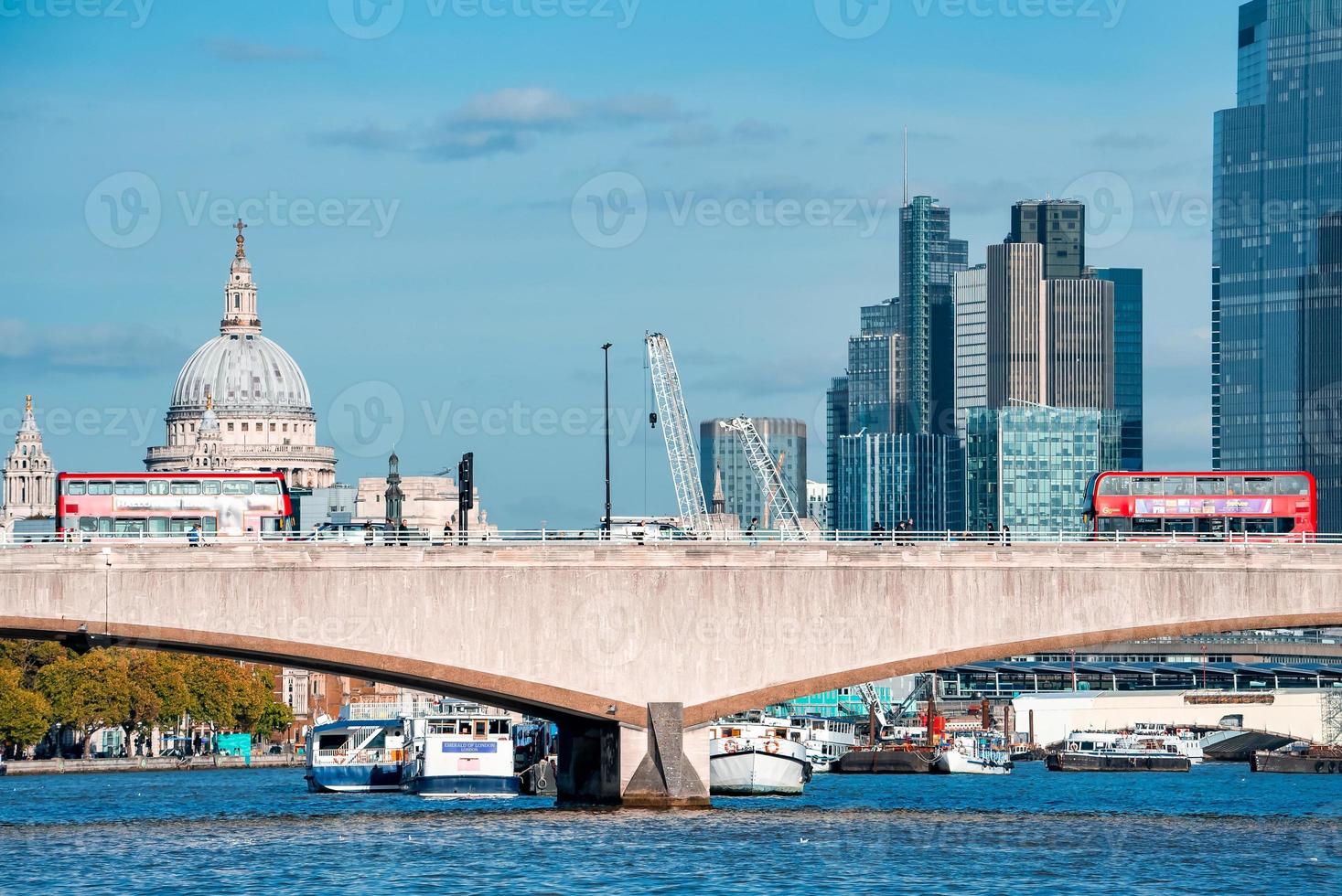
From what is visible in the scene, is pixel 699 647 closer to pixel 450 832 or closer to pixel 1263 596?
pixel 450 832

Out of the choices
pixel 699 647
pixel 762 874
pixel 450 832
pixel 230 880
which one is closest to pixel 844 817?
pixel 699 647

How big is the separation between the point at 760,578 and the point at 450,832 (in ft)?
47.4

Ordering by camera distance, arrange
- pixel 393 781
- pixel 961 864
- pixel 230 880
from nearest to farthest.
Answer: pixel 230 880 < pixel 961 864 < pixel 393 781

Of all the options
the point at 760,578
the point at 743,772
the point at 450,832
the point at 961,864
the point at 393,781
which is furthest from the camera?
the point at 393,781

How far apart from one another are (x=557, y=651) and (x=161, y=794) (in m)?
46.9

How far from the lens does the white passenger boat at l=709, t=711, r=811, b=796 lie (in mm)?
105188

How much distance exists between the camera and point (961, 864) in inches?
2790

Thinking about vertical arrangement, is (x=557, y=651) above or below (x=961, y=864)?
above

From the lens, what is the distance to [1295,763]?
535 ft

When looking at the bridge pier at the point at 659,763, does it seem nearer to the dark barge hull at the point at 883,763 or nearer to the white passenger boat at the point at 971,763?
the white passenger boat at the point at 971,763

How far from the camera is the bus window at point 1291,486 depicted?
10125 cm

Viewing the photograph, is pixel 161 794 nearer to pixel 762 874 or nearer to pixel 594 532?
pixel 594 532

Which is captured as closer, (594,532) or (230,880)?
(230,880)

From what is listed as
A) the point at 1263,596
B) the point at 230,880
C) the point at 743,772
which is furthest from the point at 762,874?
the point at 743,772
